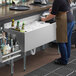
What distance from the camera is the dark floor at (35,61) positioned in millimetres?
4359

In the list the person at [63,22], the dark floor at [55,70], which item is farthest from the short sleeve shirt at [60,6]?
the dark floor at [55,70]

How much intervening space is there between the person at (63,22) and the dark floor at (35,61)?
366 mm

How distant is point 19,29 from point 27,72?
2.35 ft

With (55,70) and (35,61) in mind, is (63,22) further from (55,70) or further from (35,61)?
(35,61)

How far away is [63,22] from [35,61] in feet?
3.12

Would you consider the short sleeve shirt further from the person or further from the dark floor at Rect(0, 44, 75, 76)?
the dark floor at Rect(0, 44, 75, 76)

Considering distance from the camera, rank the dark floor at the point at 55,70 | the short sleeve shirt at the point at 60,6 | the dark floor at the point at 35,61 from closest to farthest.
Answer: the short sleeve shirt at the point at 60,6, the dark floor at the point at 55,70, the dark floor at the point at 35,61

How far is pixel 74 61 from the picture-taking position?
15.7 ft

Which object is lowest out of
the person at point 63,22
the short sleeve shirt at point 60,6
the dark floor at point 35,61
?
the dark floor at point 35,61

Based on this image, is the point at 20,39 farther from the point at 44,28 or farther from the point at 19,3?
the point at 19,3

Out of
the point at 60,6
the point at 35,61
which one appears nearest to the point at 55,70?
the point at 35,61

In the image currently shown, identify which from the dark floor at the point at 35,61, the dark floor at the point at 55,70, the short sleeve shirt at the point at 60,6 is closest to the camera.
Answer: the short sleeve shirt at the point at 60,6

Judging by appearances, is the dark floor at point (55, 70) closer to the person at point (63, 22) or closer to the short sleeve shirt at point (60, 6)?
the person at point (63, 22)

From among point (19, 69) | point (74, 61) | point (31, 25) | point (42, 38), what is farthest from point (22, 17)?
point (74, 61)
